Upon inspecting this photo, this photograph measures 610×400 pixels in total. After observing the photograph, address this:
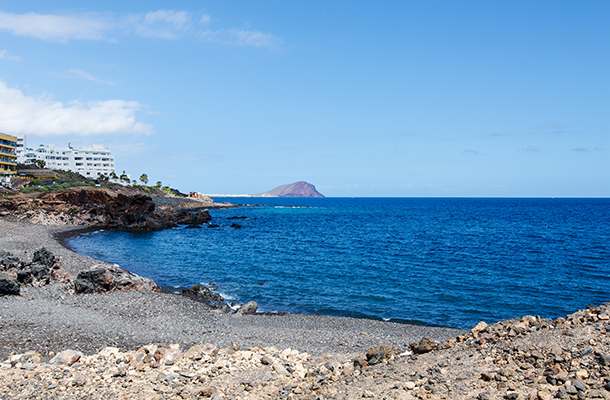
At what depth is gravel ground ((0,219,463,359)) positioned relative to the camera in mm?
16156

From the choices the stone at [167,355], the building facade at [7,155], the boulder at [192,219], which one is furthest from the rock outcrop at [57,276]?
the building facade at [7,155]

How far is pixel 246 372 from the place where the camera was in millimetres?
12406

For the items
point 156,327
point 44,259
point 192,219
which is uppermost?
point 44,259

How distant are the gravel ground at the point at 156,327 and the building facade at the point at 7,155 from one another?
394 feet

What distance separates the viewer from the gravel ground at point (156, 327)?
16.2 meters

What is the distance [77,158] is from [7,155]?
52643mm

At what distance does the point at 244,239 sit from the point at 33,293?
4209 cm

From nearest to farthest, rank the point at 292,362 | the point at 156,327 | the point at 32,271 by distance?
the point at 292,362 → the point at 156,327 → the point at 32,271

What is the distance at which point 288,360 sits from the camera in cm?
1367

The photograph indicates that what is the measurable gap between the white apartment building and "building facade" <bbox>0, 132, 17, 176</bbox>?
137ft

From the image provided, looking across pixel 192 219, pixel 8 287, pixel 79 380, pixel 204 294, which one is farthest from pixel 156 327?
pixel 192 219

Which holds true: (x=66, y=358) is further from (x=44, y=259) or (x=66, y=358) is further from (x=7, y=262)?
(x=7, y=262)

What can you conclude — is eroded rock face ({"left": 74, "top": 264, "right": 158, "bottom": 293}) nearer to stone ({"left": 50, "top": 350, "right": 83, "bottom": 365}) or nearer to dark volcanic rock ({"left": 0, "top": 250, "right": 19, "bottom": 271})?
dark volcanic rock ({"left": 0, "top": 250, "right": 19, "bottom": 271})

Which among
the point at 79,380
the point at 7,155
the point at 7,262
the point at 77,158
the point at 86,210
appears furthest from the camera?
the point at 77,158
